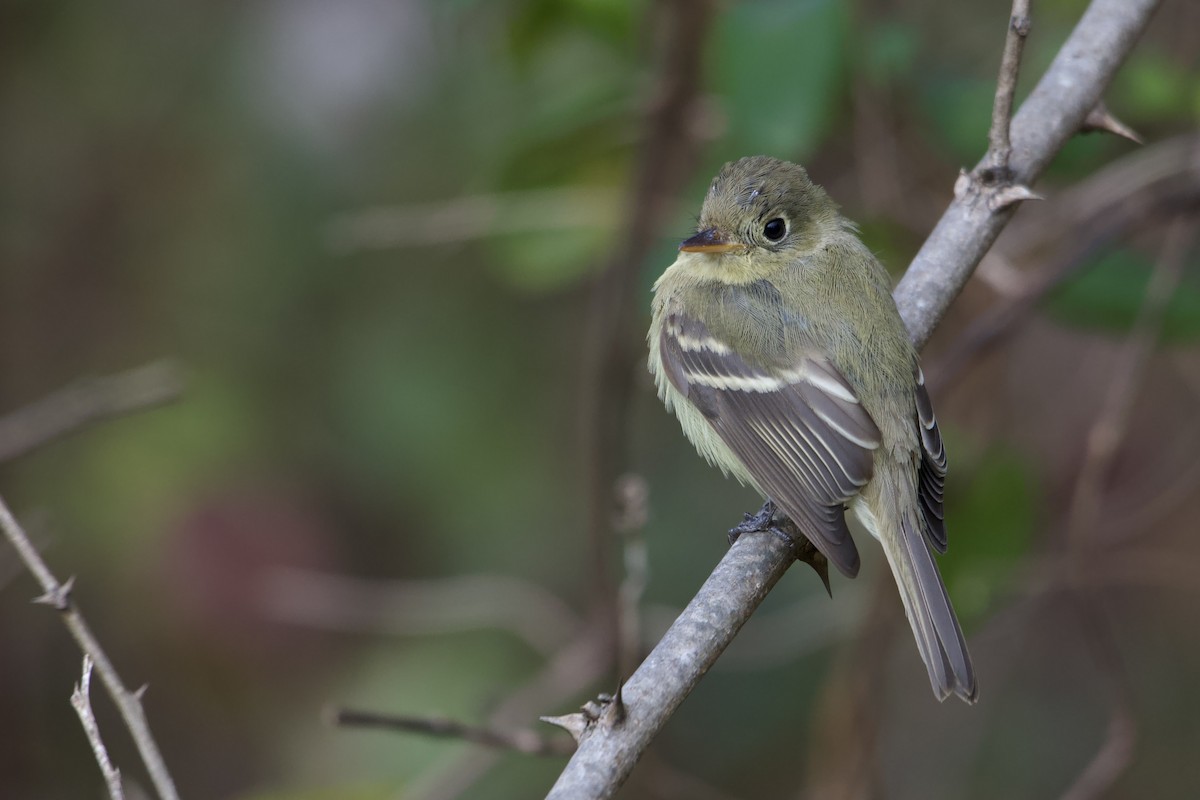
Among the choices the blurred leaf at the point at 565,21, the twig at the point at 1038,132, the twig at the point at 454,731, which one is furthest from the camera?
the blurred leaf at the point at 565,21

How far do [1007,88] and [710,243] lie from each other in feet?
3.12

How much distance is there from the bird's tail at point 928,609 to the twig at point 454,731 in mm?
836

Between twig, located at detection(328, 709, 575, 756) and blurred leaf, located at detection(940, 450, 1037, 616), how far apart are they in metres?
1.48

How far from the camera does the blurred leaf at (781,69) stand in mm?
3457

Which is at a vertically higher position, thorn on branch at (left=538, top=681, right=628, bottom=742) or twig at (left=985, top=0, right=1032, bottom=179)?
twig at (left=985, top=0, right=1032, bottom=179)

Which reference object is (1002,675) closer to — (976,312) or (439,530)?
(976,312)

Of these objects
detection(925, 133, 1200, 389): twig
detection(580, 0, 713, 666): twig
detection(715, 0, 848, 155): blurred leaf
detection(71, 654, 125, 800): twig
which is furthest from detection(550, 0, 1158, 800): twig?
detection(71, 654, 125, 800): twig

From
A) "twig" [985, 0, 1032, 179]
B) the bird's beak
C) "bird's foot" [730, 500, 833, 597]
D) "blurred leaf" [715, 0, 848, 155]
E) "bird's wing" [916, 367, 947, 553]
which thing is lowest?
"bird's foot" [730, 500, 833, 597]

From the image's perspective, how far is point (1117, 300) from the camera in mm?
3689

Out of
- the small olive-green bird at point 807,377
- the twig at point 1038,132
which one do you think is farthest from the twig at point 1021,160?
the small olive-green bird at point 807,377

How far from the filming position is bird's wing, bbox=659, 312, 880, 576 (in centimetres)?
294

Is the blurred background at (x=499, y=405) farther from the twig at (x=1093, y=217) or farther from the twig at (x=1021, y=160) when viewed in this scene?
the twig at (x=1021, y=160)

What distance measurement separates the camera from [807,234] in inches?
141

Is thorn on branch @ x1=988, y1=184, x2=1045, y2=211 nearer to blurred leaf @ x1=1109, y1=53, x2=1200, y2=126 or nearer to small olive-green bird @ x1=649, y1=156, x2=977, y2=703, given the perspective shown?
small olive-green bird @ x1=649, y1=156, x2=977, y2=703
